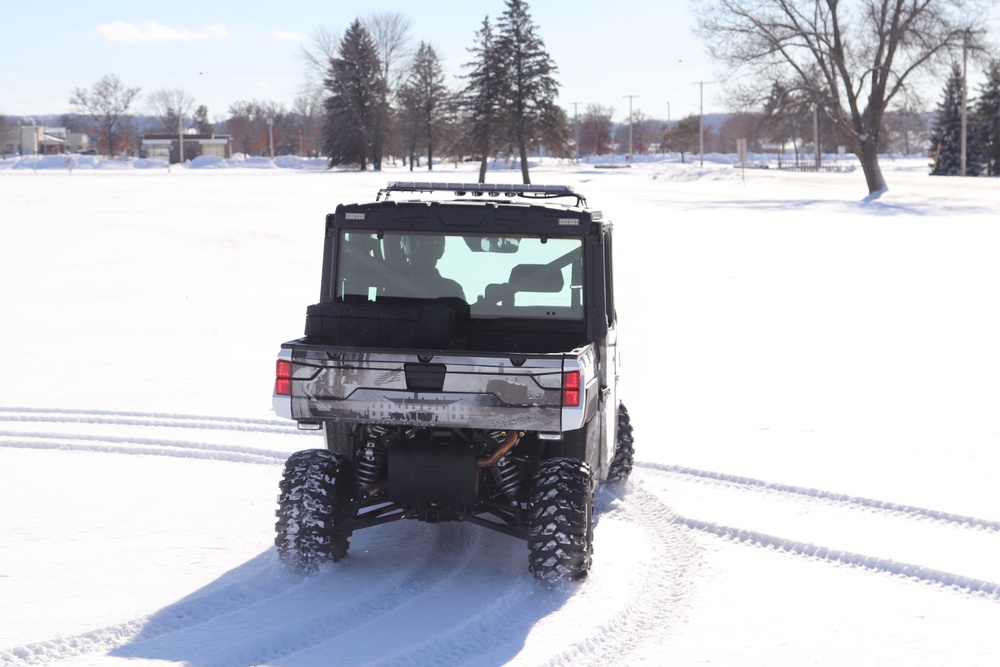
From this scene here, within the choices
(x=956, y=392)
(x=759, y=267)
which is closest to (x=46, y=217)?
(x=759, y=267)

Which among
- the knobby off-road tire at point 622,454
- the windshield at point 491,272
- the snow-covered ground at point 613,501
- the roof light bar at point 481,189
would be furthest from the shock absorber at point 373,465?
the knobby off-road tire at point 622,454

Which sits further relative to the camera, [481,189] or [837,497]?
[837,497]

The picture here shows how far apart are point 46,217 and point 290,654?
28.6m

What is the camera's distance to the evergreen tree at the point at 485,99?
70.4 metres

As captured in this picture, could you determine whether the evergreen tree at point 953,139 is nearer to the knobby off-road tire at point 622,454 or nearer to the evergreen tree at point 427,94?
the evergreen tree at point 427,94

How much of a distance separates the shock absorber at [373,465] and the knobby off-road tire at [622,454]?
2.20m

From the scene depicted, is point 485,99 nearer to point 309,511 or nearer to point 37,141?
point 309,511

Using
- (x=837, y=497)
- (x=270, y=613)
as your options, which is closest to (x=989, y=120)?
(x=837, y=497)

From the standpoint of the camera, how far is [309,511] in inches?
246

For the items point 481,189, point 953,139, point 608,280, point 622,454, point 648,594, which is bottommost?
point 648,594

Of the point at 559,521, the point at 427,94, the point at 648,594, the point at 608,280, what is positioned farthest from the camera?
the point at 427,94

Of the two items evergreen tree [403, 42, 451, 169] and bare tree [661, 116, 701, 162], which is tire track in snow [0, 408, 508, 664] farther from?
bare tree [661, 116, 701, 162]

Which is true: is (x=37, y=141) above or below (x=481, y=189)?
above

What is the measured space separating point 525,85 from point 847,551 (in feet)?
216
